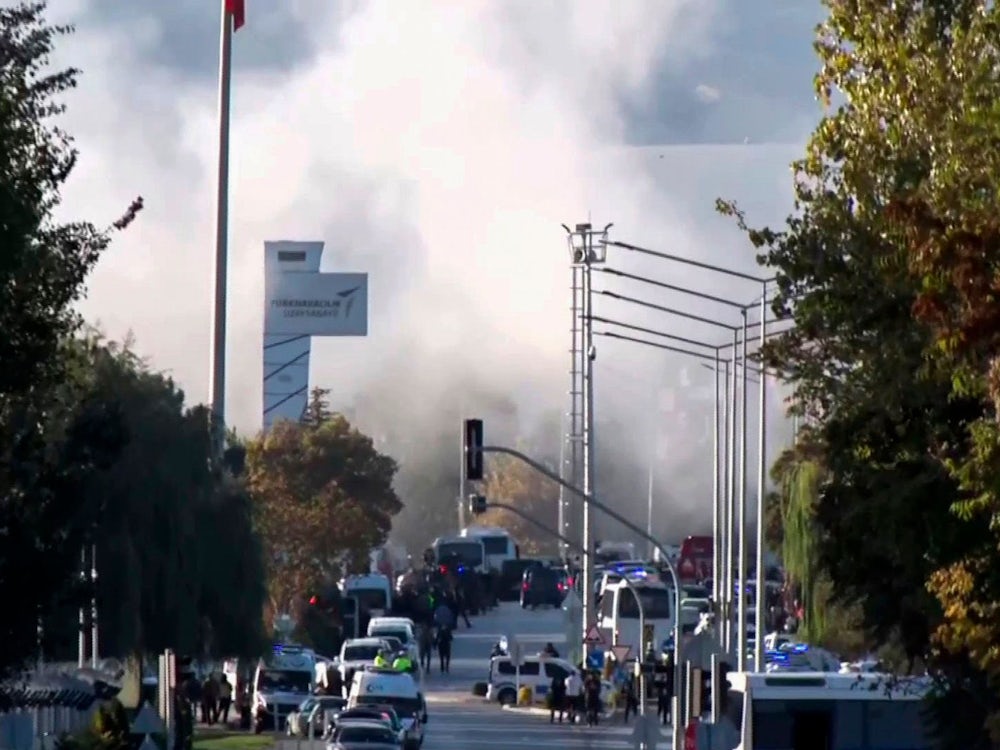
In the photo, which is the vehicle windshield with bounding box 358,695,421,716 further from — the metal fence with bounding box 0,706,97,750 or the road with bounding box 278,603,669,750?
the metal fence with bounding box 0,706,97,750

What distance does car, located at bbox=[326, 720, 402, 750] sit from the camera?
131 feet

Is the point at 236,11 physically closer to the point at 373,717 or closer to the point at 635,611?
the point at 373,717

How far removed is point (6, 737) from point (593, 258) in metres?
39.0

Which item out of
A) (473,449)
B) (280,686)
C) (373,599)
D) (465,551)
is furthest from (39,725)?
(465,551)

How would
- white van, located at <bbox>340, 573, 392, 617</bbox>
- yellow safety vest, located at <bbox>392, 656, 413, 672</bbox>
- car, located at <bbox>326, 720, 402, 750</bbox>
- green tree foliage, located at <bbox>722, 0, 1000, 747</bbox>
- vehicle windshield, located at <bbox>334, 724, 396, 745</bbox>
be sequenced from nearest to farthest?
1. green tree foliage, located at <bbox>722, 0, 1000, 747</bbox>
2. car, located at <bbox>326, 720, 402, 750</bbox>
3. vehicle windshield, located at <bbox>334, 724, 396, 745</bbox>
4. yellow safety vest, located at <bbox>392, 656, 413, 672</bbox>
5. white van, located at <bbox>340, 573, 392, 617</bbox>

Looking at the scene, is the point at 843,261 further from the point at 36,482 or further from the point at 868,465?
the point at 36,482

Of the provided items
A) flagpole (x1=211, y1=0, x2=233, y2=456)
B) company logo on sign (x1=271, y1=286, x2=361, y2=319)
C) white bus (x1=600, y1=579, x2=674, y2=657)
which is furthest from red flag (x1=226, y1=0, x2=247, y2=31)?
company logo on sign (x1=271, y1=286, x2=361, y2=319)

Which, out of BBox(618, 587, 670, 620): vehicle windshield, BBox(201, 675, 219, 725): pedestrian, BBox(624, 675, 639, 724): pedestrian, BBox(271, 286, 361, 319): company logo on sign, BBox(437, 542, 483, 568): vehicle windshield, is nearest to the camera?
BBox(201, 675, 219, 725): pedestrian

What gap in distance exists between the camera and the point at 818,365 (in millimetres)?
21312

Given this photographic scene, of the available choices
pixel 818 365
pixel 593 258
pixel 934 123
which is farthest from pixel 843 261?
pixel 593 258

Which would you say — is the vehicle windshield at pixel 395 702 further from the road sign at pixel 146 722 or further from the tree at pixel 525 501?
the tree at pixel 525 501

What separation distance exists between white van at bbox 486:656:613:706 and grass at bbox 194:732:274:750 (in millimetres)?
10620

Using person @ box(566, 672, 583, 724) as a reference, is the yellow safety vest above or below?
above

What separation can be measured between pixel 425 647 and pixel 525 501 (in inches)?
3948
